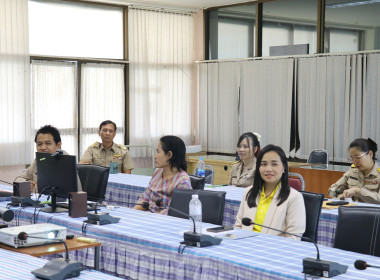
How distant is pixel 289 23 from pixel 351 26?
110 centimetres

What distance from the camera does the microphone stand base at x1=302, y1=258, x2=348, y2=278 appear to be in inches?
102

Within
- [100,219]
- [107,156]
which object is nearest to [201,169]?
[107,156]

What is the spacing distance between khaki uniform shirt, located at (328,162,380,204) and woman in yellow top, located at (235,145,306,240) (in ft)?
5.18

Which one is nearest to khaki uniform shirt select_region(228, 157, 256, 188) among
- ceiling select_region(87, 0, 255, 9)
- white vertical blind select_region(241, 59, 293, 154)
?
white vertical blind select_region(241, 59, 293, 154)

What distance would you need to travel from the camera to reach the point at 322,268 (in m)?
2.60

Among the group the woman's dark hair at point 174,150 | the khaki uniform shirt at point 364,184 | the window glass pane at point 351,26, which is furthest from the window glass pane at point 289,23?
the woman's dark hair at point 174,150

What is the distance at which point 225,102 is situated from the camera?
9.88 meters

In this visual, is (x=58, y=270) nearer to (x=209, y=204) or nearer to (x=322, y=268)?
(x=322, y=268)

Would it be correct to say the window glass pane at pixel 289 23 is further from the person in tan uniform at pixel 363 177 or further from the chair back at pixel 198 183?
the chair back at pixel 198 183

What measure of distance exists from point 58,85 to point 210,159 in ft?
8.22

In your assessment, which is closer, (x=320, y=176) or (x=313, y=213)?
(x=313, y=213)

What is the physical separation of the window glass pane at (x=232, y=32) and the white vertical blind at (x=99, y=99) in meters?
1.72

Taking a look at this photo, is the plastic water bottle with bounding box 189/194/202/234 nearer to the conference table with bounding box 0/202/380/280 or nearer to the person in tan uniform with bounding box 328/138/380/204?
the conference table with bounding box 0/202/380/280

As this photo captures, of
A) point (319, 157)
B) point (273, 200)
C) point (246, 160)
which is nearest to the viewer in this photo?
point (273, 200)
